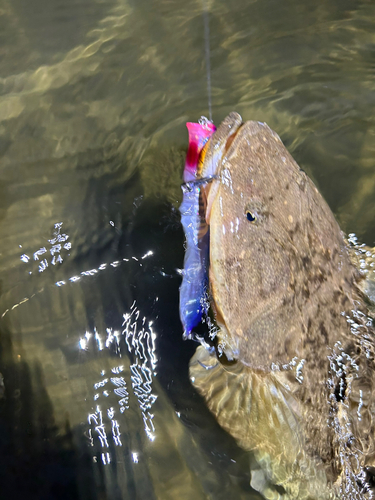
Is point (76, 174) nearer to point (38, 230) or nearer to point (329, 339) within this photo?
point (38, 230)

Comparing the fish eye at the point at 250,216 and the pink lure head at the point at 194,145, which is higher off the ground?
the pink lure head at the point at 194,145

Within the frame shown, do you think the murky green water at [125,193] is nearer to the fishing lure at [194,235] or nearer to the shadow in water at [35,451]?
the shadow in water at [35,451]

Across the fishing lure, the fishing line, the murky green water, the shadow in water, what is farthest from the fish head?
the fishing line

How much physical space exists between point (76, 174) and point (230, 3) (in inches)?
75.4

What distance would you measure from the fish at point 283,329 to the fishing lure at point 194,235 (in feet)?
0.39

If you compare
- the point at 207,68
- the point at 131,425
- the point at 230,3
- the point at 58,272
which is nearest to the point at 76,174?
the point at 58,272

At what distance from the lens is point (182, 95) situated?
2816 mm

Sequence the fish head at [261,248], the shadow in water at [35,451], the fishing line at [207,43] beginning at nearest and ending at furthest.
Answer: the fish head at [261,248], the shadow in water at [35,451], the fishing line at [207,43]

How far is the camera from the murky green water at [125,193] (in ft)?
6.80

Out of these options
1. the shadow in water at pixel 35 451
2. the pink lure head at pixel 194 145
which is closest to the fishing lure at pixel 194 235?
the pink lure head at pixel 194 145

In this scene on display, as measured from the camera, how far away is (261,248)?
1.69 m

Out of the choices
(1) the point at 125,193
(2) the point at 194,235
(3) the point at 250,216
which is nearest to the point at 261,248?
(3) the point at 250,216

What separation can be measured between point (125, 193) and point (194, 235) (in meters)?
0.74

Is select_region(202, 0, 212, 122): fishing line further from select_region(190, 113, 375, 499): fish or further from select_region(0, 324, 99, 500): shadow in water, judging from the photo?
select_region(0, 324, 99, 500): shadow in water
